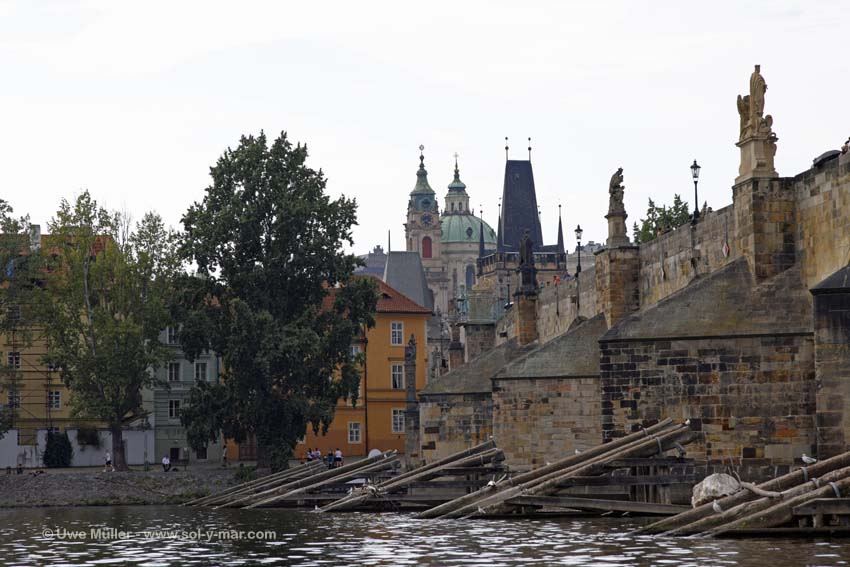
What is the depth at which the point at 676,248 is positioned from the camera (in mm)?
43344

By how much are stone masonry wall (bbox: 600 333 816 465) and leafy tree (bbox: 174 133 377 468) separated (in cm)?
2711

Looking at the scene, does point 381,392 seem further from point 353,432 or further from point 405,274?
point 405,274

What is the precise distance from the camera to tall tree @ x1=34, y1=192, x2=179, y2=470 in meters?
66.2

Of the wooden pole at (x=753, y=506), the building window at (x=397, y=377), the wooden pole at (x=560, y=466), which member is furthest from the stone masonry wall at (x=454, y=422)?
the wooden pole at (x=753, y=506)

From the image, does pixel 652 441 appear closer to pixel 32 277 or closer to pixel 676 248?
pixel 676 248

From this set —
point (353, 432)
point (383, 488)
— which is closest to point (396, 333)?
point (353, 432)

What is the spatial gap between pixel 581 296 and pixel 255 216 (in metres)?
15.9

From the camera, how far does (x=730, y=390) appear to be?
34500 millimetres

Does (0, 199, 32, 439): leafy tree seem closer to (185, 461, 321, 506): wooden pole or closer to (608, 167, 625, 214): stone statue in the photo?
(185, 461, 321, 506): wooden pole

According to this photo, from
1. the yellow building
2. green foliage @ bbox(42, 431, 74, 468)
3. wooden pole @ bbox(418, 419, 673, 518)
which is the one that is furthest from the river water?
the yellow building

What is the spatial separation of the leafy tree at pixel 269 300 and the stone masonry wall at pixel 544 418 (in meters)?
13.8

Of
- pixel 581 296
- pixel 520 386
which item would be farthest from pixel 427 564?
pixel 581 296

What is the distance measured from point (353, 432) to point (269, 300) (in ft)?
86.8

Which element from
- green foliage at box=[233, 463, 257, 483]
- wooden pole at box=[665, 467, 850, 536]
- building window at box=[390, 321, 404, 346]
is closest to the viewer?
wooden pole at box=[665, 467, 850, 536]
